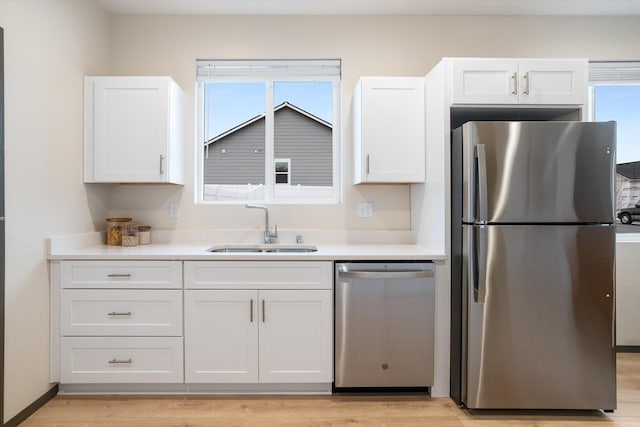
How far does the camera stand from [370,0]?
8.90ft

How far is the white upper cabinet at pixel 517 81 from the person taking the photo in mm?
2234

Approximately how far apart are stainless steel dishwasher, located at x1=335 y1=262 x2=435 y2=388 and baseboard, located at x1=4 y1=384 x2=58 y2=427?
1.67m

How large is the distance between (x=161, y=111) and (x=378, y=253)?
171 cm

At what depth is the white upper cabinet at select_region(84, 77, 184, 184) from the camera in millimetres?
2570

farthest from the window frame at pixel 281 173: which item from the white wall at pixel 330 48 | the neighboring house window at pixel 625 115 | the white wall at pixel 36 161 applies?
the neighboring house window at pixel 625 115

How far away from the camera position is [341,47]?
9.56ft

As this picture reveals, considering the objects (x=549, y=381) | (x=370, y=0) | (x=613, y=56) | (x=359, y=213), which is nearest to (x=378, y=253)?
(x=359, y=213)

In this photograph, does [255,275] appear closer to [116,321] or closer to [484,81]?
[116,321]

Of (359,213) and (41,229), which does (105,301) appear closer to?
(41,229)

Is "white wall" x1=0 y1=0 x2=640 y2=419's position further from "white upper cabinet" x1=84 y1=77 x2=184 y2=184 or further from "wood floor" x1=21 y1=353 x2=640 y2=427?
"wood floor" x1=21 y1=353 x2=640 y2=427

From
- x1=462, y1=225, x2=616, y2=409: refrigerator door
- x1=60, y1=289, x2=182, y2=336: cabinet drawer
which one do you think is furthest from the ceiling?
x1=60, y1=289, x2=182, y2=336: cabinet drawer

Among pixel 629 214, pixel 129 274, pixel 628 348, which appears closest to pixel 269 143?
pixel 129 274

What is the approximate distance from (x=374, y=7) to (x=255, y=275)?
2.08 metres

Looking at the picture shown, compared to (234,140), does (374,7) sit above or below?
above
